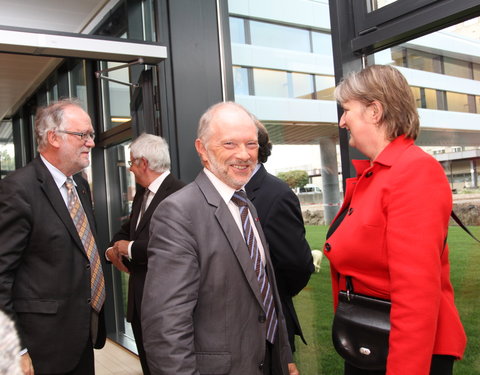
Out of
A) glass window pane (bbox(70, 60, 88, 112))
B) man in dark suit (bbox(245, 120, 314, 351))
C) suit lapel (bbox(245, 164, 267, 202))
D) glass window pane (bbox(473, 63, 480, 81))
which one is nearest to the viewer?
glass window pane (bbox(473, 63, 480, 81))

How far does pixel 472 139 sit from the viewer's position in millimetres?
1998

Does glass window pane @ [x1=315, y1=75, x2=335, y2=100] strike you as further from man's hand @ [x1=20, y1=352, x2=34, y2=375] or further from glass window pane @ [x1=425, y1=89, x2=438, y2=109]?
man's hand @ [x1=20, y1=352, x2=34, y2=375]

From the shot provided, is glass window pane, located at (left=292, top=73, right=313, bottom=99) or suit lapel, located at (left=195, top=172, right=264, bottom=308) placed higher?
glass window pane, located at (left=292, top=73, right=313, bottom=99)

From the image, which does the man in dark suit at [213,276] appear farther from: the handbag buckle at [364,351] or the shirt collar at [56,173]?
the shirt collar at [56,173]

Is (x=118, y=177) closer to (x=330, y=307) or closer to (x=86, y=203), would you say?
(x=86, y=203)

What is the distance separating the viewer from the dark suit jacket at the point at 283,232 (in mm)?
2193

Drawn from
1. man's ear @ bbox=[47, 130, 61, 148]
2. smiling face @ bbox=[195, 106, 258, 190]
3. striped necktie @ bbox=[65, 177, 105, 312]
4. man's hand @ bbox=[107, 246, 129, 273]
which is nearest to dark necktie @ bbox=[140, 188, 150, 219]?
man's hand @ bbox=[107, 246, 129, 273]

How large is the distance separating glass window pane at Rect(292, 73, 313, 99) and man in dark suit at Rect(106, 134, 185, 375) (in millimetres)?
962

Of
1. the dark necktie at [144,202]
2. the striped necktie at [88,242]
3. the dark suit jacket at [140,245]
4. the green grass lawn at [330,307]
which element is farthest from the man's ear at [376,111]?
the dark necktie at [144,202]

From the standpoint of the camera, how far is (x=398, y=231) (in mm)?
1351

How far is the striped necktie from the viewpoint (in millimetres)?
2336

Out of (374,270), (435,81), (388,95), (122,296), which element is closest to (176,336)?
(374,270)

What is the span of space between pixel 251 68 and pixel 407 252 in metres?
2.48

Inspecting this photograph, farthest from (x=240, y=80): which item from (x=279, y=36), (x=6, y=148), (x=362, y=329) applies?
(x=6, y=148)
